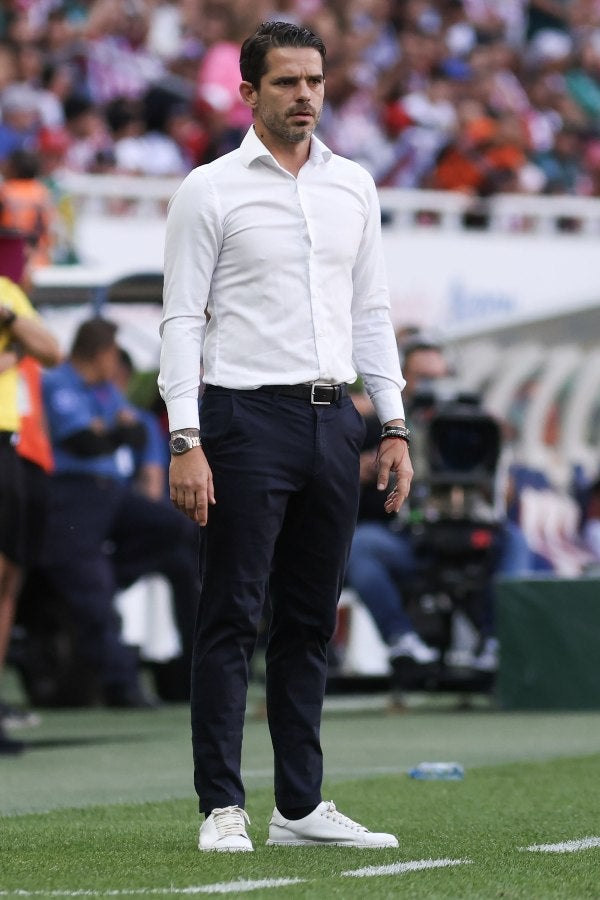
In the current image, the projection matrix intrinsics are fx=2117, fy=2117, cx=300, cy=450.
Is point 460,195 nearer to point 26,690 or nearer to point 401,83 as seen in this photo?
point 401,83

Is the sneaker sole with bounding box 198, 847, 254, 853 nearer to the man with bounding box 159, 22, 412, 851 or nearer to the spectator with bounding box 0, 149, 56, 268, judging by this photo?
the man with bounding box 159, 22, 412, 851

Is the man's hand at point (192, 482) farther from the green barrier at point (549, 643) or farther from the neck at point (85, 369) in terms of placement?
the green barrier at point (549, 643)

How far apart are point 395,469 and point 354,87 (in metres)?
14.9

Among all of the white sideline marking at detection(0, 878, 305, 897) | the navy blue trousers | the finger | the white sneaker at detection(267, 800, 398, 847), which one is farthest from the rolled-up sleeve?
the white sideline marking at detection(0, 878, 305, 897)

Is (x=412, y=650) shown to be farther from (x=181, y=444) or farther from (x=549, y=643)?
(x=181, y=444)

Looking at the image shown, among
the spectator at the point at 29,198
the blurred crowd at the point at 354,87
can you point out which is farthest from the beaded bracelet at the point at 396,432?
the blurred crowd at the point at 354,87

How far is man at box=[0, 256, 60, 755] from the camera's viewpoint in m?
7.77

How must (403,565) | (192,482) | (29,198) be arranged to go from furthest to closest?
(29,198) → (403,565) → (192,482)

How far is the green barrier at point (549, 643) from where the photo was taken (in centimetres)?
1055

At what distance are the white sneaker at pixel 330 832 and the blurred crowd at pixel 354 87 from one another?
9.73m

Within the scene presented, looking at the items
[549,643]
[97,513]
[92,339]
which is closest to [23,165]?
[92,339]

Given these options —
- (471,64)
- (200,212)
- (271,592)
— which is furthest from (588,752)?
(471,64)

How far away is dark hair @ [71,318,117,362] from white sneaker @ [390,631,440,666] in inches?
84.1

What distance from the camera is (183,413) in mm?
5027
